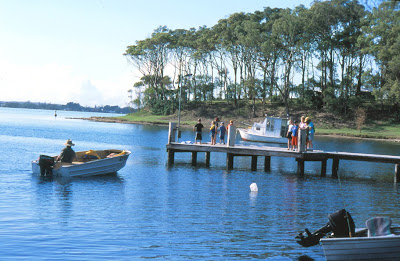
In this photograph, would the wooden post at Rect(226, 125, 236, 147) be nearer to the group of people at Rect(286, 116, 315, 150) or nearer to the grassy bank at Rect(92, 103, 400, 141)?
the group of people at Rect(286, 116, 315, 150)

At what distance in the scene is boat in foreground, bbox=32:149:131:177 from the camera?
81.5 feet

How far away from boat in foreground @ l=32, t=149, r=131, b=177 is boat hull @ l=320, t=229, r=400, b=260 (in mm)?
16613

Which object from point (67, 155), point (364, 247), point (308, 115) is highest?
point (308, 115)

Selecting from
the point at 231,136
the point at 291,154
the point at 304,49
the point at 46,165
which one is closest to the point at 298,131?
the point at 291,154

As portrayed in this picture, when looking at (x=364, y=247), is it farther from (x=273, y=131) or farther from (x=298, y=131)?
(x=273, y=131)

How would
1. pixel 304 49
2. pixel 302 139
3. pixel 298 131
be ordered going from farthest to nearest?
pixel 304 49 < pixel 298 131 < pixel 302 139

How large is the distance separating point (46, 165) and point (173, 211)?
9261 mm

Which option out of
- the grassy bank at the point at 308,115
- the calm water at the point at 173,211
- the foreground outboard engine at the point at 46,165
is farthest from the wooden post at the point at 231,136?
the grassy bank at the point at 308,115

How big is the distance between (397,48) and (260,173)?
47.3m

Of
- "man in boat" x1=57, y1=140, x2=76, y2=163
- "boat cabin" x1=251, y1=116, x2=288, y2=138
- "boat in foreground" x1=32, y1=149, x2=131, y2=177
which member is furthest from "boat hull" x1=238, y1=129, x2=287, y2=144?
"man in boat" x1=57, y1=140, x2=76, y2=163

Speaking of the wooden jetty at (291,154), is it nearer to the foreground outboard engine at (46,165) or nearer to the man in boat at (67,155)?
the man in boat at (67,155)

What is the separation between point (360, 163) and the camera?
41125 millimetres

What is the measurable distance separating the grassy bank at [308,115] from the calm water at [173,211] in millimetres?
39848

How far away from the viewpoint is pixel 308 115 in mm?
86812
